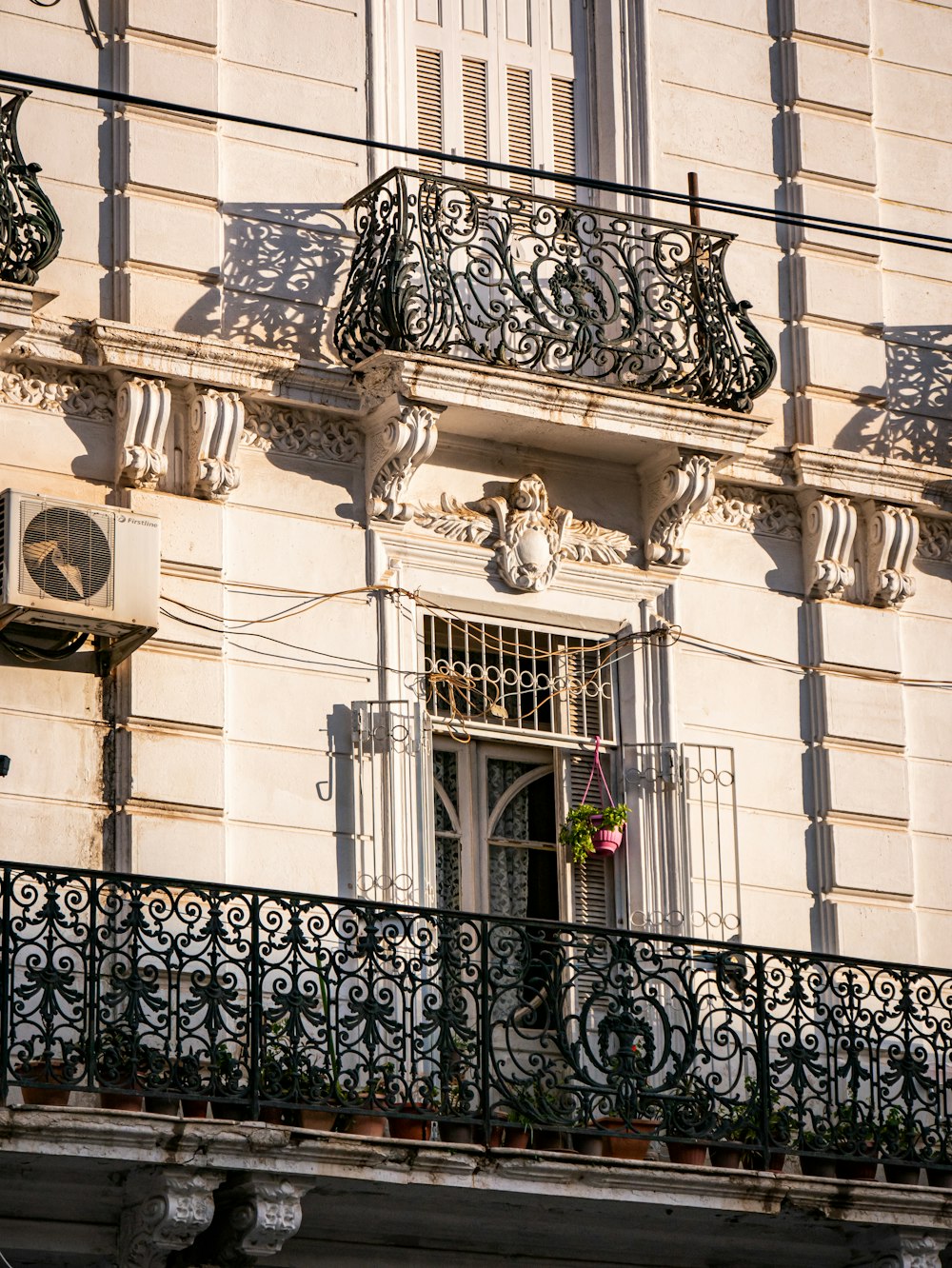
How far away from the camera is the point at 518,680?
17062mm

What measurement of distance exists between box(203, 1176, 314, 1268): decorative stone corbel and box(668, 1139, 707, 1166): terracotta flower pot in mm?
1911

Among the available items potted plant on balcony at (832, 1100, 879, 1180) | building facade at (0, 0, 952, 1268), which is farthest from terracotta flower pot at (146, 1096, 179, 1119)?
potted plant on balcony at (832, 1100, 879, 1180)

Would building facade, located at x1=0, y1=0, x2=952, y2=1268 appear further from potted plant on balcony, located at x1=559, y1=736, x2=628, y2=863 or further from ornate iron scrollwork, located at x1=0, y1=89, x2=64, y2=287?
potted plant on balcony, located at x1=559, y1=736, x2=628, y2=863

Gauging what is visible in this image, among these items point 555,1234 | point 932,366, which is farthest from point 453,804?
point 932,366

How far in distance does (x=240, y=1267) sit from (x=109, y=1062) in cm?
117

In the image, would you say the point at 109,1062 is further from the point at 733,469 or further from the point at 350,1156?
the point at 733,469

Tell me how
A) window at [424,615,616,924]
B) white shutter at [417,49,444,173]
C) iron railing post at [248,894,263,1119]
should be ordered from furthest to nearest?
white shutter at [417,49,444,173], window at [424,615,616,924], iron railing post at [248,894,263,1119]

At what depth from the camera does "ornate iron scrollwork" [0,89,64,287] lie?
1576 centimetres

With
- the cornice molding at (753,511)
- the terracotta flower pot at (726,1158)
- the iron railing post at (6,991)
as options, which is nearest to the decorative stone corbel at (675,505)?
the cornice molding at (753,511)

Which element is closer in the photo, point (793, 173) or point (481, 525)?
point (481, 525)

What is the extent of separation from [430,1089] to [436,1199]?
1.81 feet

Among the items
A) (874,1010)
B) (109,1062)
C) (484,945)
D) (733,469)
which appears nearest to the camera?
(109,1062)

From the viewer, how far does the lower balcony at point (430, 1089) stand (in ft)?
46.3

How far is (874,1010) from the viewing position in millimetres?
16469
